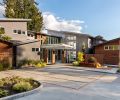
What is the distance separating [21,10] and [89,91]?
141ft

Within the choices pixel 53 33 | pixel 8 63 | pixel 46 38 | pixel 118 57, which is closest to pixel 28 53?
pixel 8 63

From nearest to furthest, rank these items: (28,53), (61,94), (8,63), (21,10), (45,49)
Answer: (61,94)
(8,63)
(28,53)
(45,49)
(21,10)

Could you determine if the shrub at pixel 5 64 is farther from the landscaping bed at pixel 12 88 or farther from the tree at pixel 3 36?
the landscaping bed at pixel 12 88

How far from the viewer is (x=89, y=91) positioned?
511 inches

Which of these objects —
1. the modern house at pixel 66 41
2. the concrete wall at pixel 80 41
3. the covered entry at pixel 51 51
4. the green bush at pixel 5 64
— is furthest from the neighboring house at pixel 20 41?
the concrete wall at pixel 80 41

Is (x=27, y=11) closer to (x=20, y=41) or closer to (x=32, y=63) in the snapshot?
(x=20, y=41)

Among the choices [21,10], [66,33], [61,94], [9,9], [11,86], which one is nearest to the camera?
[61,94]

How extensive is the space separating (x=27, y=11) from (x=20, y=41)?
2594 cm

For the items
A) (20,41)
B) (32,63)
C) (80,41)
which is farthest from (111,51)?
(20,41)

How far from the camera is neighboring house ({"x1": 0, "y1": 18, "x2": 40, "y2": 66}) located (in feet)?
87.8

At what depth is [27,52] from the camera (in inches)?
1126

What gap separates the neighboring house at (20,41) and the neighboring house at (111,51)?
471 inches

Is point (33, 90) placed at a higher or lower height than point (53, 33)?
lower

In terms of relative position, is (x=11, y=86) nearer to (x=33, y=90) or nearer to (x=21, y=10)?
(x=33, y=90)
